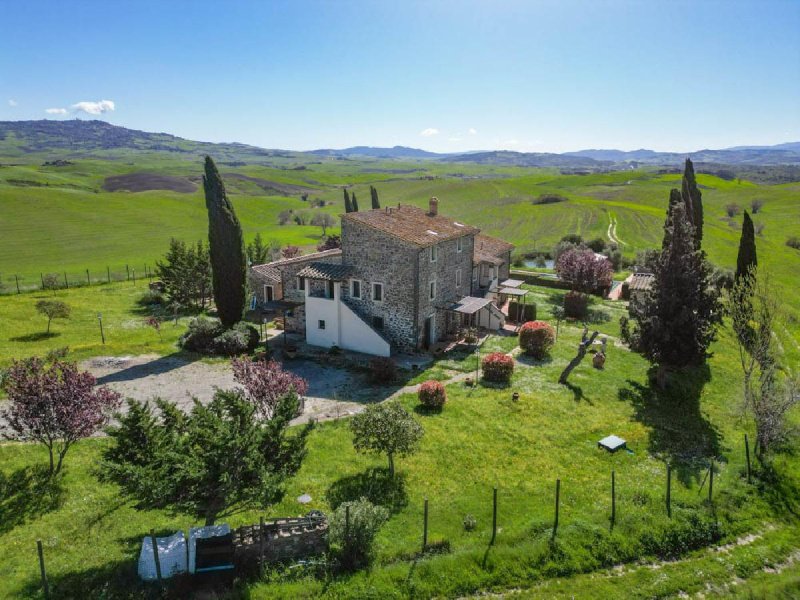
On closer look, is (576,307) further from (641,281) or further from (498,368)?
(498,368)

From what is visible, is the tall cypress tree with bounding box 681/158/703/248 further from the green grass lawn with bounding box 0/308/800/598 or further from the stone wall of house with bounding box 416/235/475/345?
the green grass lawn with bounding box 0/308/800/598

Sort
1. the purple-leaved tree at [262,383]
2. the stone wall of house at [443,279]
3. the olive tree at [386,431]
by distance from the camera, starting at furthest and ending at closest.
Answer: the stone wall of house at [443,279]
the olive tree at [386,431]
the purple-leaved tree at [262,383]

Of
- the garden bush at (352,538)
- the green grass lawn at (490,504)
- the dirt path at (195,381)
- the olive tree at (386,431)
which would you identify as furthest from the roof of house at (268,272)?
the garden bush at (352,538)

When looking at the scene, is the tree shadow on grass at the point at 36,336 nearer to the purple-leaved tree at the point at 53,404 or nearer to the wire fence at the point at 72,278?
the wire fence at the point at 72,278

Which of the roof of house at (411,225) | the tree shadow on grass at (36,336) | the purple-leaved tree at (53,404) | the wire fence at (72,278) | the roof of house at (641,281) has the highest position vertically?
the roof of house at (411,225)

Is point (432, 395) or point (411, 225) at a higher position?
point (411, 225)

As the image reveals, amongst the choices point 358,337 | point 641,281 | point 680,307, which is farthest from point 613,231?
point 358,337

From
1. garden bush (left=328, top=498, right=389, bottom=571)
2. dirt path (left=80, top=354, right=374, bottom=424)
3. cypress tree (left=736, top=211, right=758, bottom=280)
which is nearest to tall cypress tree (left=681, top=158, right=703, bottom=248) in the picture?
cypress tree (left=736, top=211, right=758, bottom=280)
